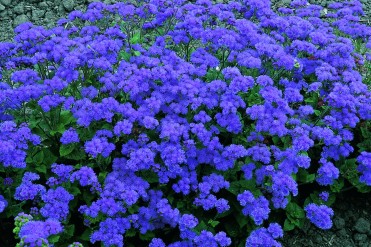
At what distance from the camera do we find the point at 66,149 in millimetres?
4574

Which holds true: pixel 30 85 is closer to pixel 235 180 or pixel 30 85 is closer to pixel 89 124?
pixel 89 124

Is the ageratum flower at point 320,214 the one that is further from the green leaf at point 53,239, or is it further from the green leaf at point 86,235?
the green leaf at point 53,239

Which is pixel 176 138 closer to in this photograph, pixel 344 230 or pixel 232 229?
pixel 232 229

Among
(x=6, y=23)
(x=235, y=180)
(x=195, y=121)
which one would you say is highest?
(x=195, y=121)

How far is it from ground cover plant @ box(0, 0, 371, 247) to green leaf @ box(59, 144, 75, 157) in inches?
0.8

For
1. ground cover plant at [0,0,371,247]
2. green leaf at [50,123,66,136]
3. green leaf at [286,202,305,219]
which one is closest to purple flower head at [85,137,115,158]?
ground cover plant at [0,0,371,247]

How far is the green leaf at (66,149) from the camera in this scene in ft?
14.9

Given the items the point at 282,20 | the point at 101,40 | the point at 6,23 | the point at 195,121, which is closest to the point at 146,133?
the point at 195,121

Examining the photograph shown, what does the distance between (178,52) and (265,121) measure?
1.84m

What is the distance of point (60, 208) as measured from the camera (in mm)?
4039

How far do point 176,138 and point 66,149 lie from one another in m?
1.03

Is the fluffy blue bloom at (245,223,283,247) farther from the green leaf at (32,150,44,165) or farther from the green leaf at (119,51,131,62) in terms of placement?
the green leaf at (119,51,131,62)

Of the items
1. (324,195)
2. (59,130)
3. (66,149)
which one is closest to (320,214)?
(324,195)

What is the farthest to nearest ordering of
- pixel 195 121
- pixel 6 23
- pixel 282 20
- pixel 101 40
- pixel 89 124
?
1. pixel 6 23
2. pixel 282 20
3. pixel 101 40
4. pixel 195 121
5. pixel 89 124
